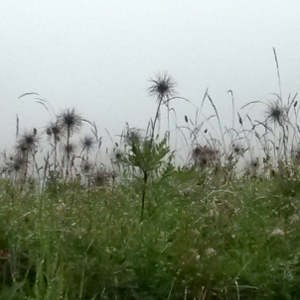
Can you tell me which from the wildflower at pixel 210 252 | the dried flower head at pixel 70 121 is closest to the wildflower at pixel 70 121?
the dried flower head at pixel 70 121

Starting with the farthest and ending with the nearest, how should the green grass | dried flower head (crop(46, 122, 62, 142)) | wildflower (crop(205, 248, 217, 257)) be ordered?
1. dried flower head (crop(46, 122, 62, 142))
2. wildflower (crop(205, 248, 217, 257))
3. the green grass

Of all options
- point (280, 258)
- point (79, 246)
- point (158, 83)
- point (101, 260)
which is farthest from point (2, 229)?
point (158, 83)

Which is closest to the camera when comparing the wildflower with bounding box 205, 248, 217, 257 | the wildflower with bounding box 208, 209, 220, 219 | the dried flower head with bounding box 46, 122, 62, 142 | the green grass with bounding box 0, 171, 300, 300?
the green grass with bounding box 0, 171, 300, 300

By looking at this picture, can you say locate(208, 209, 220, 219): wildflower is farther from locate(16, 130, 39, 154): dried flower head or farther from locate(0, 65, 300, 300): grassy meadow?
locate(16, 130, 39, 154): dried flower head

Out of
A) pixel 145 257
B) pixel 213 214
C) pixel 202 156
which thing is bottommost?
pixel 145 257

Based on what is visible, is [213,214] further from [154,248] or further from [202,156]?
[202,156]

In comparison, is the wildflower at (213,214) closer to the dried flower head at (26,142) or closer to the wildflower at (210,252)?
the wildflower at (210,252)

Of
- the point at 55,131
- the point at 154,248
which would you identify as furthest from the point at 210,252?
the point at 55,131

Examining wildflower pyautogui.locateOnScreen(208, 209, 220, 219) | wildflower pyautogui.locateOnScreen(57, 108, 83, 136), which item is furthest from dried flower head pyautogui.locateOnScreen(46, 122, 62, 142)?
wildflower pyautogui.locateOnScreen(208, 209, 220, 219)

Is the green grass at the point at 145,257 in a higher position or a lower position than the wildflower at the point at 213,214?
lower

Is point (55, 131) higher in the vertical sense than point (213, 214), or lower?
higher

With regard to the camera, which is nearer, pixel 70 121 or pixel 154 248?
pixel 154 248

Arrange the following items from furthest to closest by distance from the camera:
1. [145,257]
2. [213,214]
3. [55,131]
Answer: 1. [55,131]
2. [213,214]
3. [145,257]

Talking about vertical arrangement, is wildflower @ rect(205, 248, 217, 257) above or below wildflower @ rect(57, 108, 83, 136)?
below
